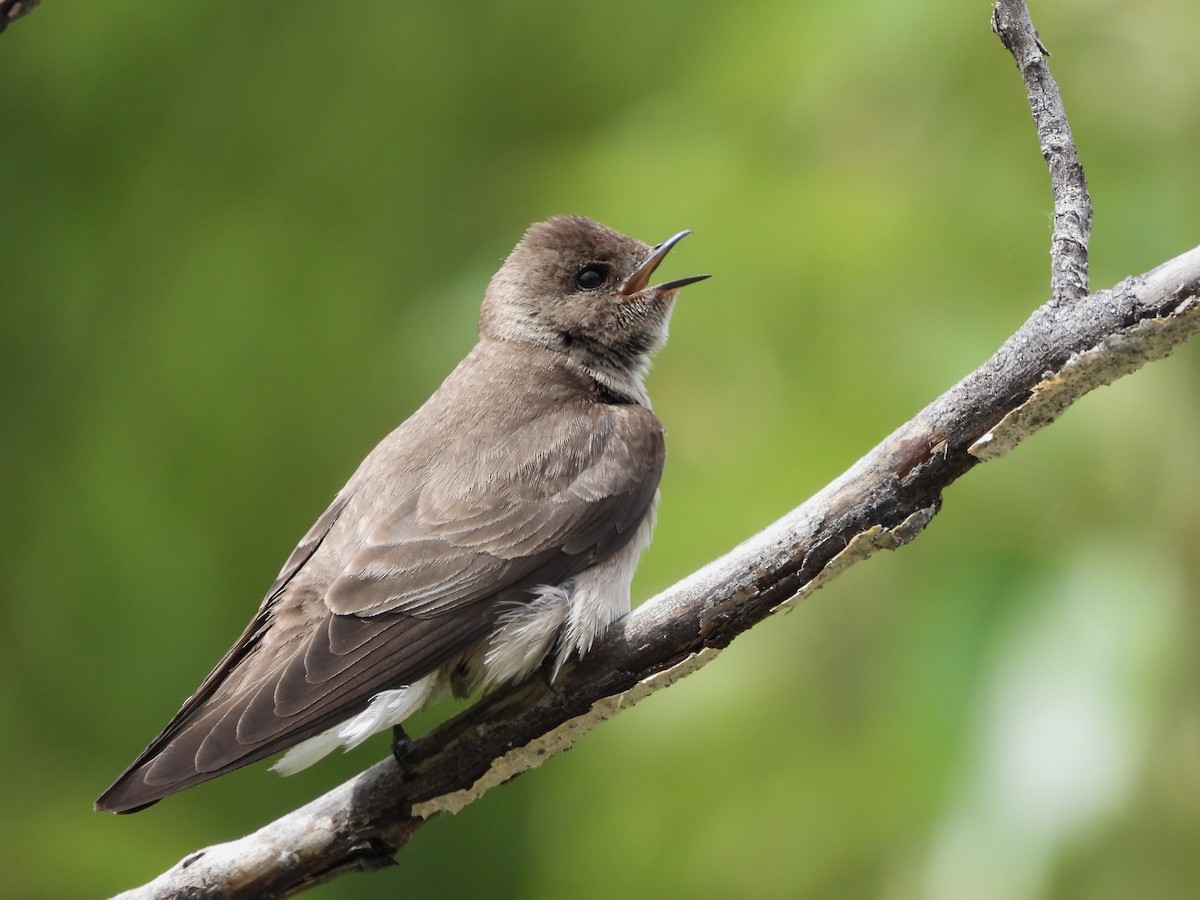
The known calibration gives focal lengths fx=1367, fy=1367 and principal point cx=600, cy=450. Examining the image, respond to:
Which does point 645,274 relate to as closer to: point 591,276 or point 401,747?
point 591,276

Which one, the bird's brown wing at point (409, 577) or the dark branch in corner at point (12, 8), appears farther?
the bird's brown wing at point (409, 577)

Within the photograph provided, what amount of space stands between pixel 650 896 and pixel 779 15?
112 inches

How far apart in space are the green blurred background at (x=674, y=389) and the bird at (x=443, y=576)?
1322 mm

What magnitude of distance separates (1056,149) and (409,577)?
1217 millimetres

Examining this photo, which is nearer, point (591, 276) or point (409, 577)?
point (409, 577)

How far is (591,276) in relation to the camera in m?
3.07

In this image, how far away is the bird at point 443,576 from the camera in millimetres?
2096

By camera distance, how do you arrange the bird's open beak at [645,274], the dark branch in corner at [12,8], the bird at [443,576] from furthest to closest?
the bird's open beak at [645,274], the bird at [443,576], the dark branch in corner at [12,8]

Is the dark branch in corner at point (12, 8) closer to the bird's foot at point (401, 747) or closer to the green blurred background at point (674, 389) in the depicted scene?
the bird's foot at point (401, 747)

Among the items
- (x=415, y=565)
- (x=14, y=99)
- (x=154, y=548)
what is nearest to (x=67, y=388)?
(x=154, y=548)

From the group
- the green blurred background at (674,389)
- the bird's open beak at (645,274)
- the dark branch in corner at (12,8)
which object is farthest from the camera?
the green blurred background at (674,389)

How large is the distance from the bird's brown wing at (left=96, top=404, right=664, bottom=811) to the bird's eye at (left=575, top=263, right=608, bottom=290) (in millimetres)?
481

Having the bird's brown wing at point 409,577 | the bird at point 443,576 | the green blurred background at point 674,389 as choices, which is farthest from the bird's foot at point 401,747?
the green blurred background at point 674,389

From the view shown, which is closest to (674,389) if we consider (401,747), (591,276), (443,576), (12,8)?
(591,276)
